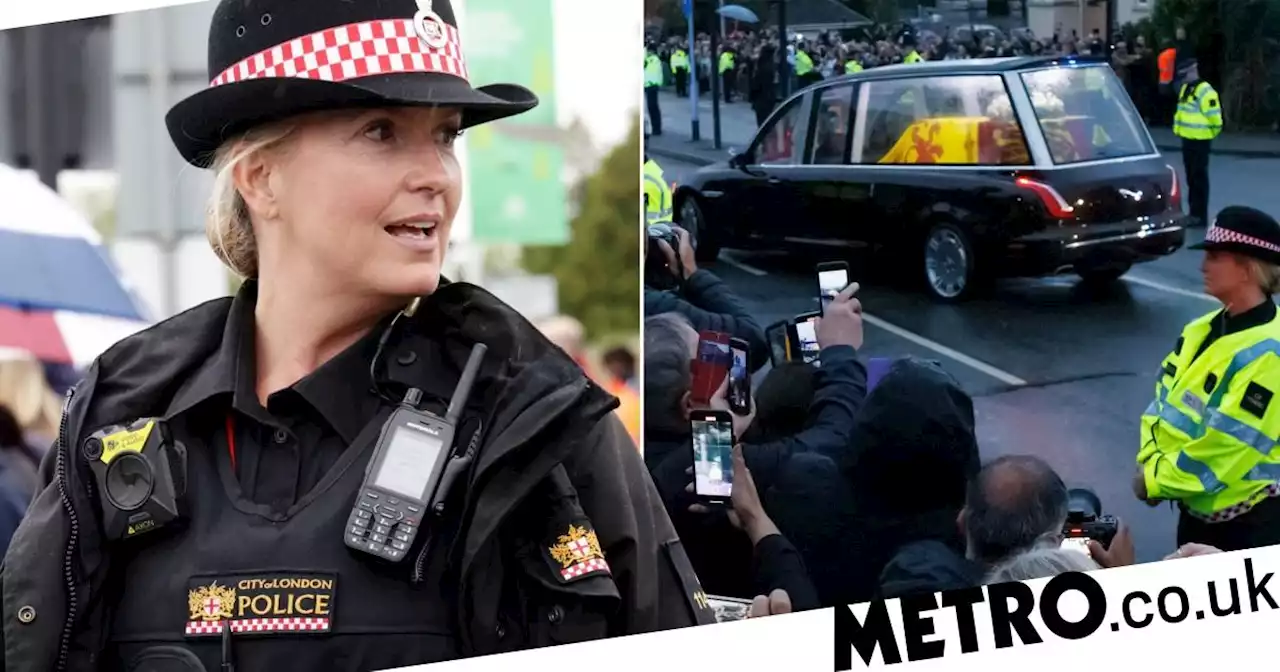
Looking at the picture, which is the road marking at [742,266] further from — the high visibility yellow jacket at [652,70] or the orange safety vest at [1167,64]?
the orange safety vest at [1167,64]

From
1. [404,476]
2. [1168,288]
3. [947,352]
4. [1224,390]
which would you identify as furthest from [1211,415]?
[404,476]

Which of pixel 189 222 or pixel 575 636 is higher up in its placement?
pixel 189 222

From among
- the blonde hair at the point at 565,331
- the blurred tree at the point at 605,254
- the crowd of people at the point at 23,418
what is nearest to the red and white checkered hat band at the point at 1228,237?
the blurred tree at the point at 605,254

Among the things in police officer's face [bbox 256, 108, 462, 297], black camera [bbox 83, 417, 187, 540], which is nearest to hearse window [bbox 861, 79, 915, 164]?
police officer's face [bbox 256, 108, 462, 297]

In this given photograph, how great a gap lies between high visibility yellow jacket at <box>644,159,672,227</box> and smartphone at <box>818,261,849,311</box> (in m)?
0.36

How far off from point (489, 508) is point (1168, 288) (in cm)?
170

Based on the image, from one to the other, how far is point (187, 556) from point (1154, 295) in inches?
83.5

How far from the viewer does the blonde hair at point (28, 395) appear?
259 cm

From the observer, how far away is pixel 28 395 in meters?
2.61

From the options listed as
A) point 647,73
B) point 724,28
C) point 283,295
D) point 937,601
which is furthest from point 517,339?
point 937,601

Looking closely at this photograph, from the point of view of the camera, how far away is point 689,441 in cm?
273

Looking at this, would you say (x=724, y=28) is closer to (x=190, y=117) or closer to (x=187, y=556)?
(x=190, y=117)

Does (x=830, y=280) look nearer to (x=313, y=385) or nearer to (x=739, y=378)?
(x=739, y=378)

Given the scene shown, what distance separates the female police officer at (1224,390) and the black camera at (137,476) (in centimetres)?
208
